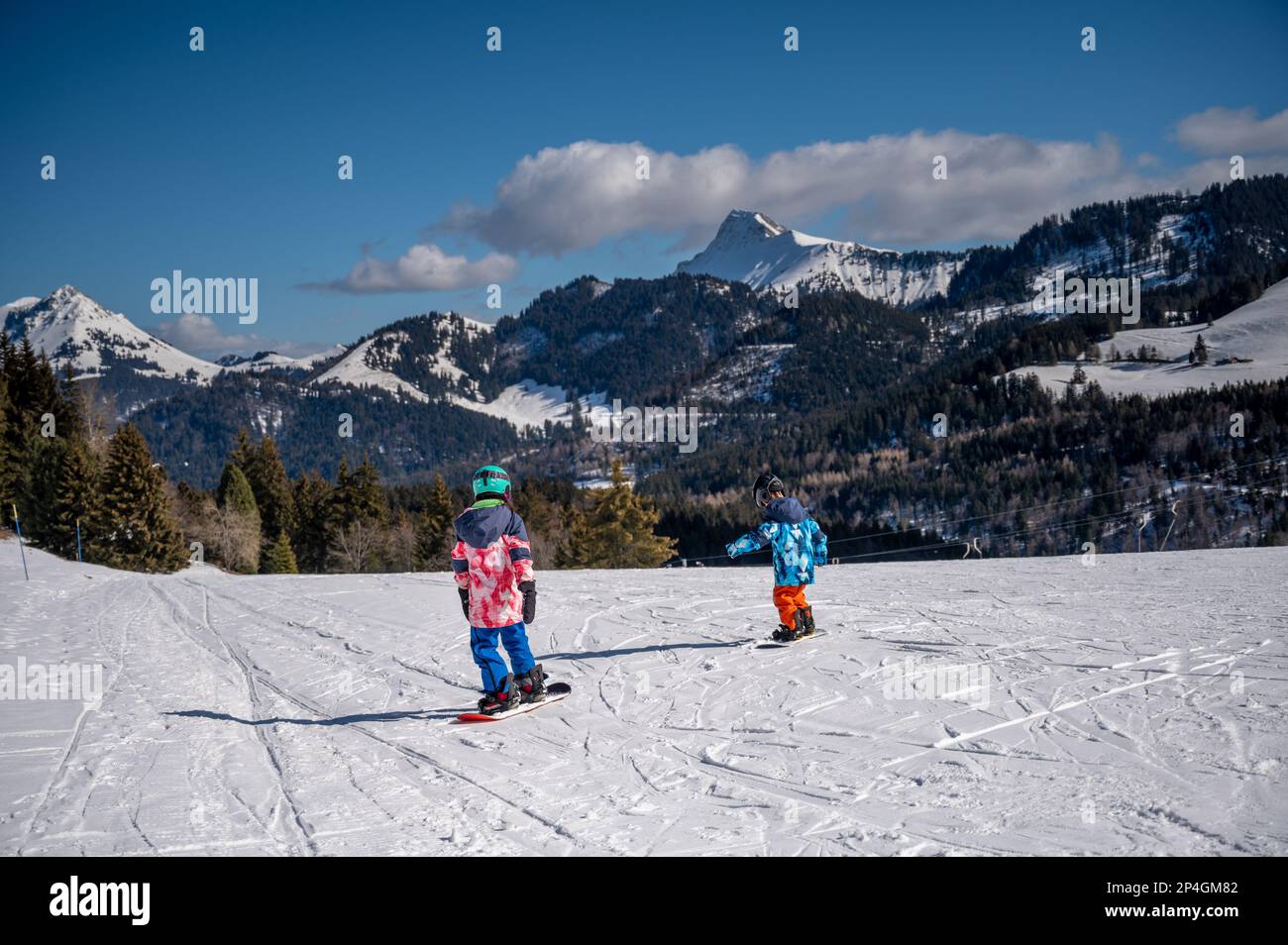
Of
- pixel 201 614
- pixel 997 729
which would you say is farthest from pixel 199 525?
pixel 997 729

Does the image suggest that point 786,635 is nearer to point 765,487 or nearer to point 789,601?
point 789,601

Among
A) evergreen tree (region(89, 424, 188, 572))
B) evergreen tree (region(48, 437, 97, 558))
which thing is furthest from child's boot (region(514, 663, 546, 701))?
evergreen tree (region(48, 437, 97, 558))

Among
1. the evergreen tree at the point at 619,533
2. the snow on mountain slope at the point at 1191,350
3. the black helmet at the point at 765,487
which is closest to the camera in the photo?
the black helmet at the point at 765,487

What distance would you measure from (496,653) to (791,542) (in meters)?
3.80

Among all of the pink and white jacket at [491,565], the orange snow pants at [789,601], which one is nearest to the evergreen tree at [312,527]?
the orange snow pants at [789,601]

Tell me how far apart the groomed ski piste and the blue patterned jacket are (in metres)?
0.88

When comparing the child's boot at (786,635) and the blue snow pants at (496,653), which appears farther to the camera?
the child's boot at (786,635)

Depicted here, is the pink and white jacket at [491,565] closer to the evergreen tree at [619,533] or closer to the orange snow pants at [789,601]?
the orange snow pants at [789,601]

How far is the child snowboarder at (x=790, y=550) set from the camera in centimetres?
952

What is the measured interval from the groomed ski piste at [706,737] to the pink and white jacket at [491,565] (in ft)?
3.31

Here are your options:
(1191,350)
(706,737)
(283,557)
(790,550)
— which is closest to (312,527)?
(283,557)

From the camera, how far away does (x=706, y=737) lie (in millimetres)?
6480
